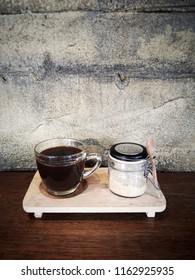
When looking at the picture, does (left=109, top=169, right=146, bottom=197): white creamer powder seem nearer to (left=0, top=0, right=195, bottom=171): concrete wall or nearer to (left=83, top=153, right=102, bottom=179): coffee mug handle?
(left=83, top=153, right=102, bottom=179): coffee mug handle

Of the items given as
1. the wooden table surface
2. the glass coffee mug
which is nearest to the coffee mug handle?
the glass coffee mug

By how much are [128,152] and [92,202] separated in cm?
19

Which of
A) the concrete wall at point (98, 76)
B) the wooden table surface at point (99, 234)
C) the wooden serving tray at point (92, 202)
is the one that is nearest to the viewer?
the wooden table surface at point (99, 234)

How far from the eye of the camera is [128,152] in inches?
29.3

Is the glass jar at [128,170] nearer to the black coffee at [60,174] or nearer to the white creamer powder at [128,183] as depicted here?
the white creamer powder at [128,183]

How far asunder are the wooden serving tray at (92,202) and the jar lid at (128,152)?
138mm

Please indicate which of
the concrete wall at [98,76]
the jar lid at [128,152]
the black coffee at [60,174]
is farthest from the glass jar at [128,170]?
the concrete wall at [98,76]

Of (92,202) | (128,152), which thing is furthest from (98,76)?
(92,202)

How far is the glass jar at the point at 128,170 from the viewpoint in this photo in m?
0.71

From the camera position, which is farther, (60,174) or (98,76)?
(98,76)

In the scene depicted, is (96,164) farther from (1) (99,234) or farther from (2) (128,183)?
(1) (99,234)

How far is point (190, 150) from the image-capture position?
0.99 metres

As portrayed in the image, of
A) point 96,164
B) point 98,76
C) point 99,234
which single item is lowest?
point 99,234
